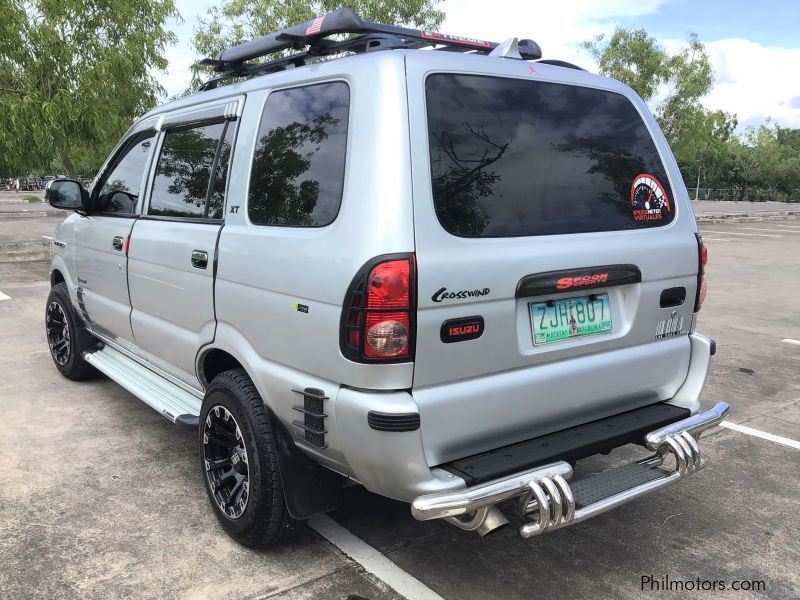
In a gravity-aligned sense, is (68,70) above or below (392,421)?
above

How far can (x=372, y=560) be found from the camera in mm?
2930

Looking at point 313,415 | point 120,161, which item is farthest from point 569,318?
point 120,161

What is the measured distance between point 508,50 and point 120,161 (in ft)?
8.92

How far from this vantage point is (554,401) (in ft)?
8.80

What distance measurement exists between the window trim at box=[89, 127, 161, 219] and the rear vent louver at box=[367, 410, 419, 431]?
2.33 m

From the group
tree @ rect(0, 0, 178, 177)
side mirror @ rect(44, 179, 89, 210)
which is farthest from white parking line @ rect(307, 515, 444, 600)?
tree @ rect(0, 0, 178, 177)

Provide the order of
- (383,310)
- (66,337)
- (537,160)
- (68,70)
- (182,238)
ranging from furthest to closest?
(68,70) < (66,337) < (182,238) < (537,160) < (383,310)

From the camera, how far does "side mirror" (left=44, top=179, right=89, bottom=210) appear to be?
4.41 meters

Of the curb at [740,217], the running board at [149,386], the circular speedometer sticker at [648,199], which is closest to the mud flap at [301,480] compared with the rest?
the running board at [149,386]

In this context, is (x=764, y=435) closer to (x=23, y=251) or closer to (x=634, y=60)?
(x=23, y=251)

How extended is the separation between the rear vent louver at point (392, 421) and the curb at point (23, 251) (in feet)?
41.3

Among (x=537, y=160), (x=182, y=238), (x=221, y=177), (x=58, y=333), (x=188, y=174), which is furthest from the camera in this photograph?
(x=58, y=333)

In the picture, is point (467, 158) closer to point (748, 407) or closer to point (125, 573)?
point (125, 573)

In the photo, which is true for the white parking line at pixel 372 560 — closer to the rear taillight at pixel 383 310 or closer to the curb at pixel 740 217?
the rear taillight at pixel 383 310
